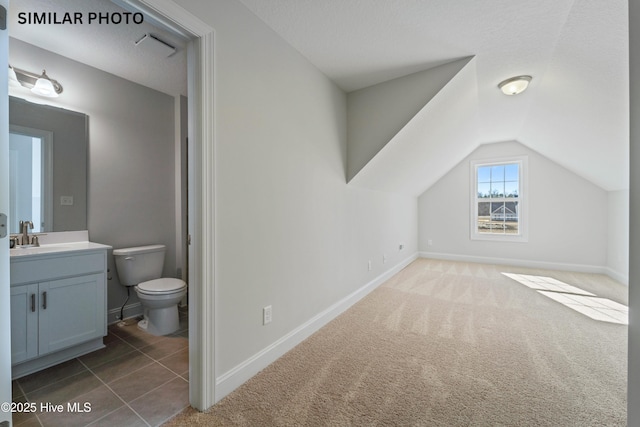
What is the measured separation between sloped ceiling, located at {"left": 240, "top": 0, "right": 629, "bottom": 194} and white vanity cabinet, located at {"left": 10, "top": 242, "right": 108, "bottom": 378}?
205cm

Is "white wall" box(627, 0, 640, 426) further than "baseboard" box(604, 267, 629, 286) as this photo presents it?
No

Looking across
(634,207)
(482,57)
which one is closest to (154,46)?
(482,57)

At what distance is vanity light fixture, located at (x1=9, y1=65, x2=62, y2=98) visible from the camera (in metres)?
1.87

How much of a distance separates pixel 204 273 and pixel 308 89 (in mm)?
1615

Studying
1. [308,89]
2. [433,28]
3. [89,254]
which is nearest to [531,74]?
[433,28]

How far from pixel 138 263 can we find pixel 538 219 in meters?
5.82

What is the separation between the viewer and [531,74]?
7.52ft

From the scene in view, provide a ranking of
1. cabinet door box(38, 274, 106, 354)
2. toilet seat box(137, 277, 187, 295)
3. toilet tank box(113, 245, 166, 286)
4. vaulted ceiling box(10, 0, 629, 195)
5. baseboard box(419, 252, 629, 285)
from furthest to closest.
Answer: baseboard box(419, 252, 629, 285), toilet tank box(113, 245, 166, 286), toilet seat box(137, 277, 187, 295), cabinet door box(38, 274, 106, 354), vaulted ceiling box(10, 0, 629, 195)

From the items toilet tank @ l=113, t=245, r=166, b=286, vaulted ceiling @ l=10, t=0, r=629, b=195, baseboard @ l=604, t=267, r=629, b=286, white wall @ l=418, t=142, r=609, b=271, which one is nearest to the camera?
vaulted ceiling @ l=10, t=0, r=629, b=195

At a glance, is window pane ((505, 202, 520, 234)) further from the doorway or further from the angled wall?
the doorway

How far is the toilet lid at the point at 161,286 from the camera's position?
83.0 inches

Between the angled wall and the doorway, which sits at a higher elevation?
the angled wall

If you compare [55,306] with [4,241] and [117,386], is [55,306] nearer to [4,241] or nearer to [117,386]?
[117,386]

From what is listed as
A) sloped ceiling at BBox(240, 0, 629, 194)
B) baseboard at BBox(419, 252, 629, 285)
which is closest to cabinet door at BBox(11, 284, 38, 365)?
sloped ceiling at BBox(240, 0, 629, 194)
